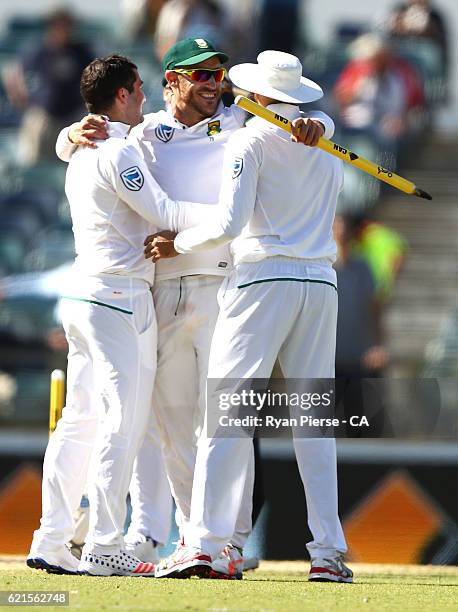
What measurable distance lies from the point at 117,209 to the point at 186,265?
0.30 m

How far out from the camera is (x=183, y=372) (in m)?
4.92

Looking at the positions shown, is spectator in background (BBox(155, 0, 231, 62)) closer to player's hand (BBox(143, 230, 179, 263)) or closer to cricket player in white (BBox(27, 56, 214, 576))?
cricket player in white (BBox(27, 56, 214, 576))

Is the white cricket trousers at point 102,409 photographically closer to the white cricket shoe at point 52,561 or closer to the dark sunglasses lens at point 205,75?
the white cricket shoe at point 52,561

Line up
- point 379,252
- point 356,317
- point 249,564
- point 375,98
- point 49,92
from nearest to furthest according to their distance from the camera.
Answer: point 249,564 → point 356,317 → point 379,252 → point 375,98 → point 49,92

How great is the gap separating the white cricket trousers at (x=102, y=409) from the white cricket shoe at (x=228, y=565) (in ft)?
1.05

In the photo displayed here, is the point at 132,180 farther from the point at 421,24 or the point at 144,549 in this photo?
the point at 421,24

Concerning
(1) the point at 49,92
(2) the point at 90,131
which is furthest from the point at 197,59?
(1) the point at 49,92

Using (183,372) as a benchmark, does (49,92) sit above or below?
below

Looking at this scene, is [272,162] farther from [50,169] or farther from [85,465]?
[50,169]

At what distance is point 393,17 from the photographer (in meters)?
10.7

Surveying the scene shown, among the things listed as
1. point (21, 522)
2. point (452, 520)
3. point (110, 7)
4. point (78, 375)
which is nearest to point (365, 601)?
point (78, 375)

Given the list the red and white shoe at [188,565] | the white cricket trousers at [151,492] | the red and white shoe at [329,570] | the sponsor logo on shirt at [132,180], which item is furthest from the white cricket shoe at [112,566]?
the sponsor logo on shirt at [132,180]

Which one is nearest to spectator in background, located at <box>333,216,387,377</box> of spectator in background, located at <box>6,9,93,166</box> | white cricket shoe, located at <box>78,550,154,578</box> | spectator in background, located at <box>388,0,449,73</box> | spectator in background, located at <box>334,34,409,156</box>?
spectator in background, located at <box>334,34,409,156</box>

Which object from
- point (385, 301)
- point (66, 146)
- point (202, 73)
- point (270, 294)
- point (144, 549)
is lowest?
point (385, 301)
